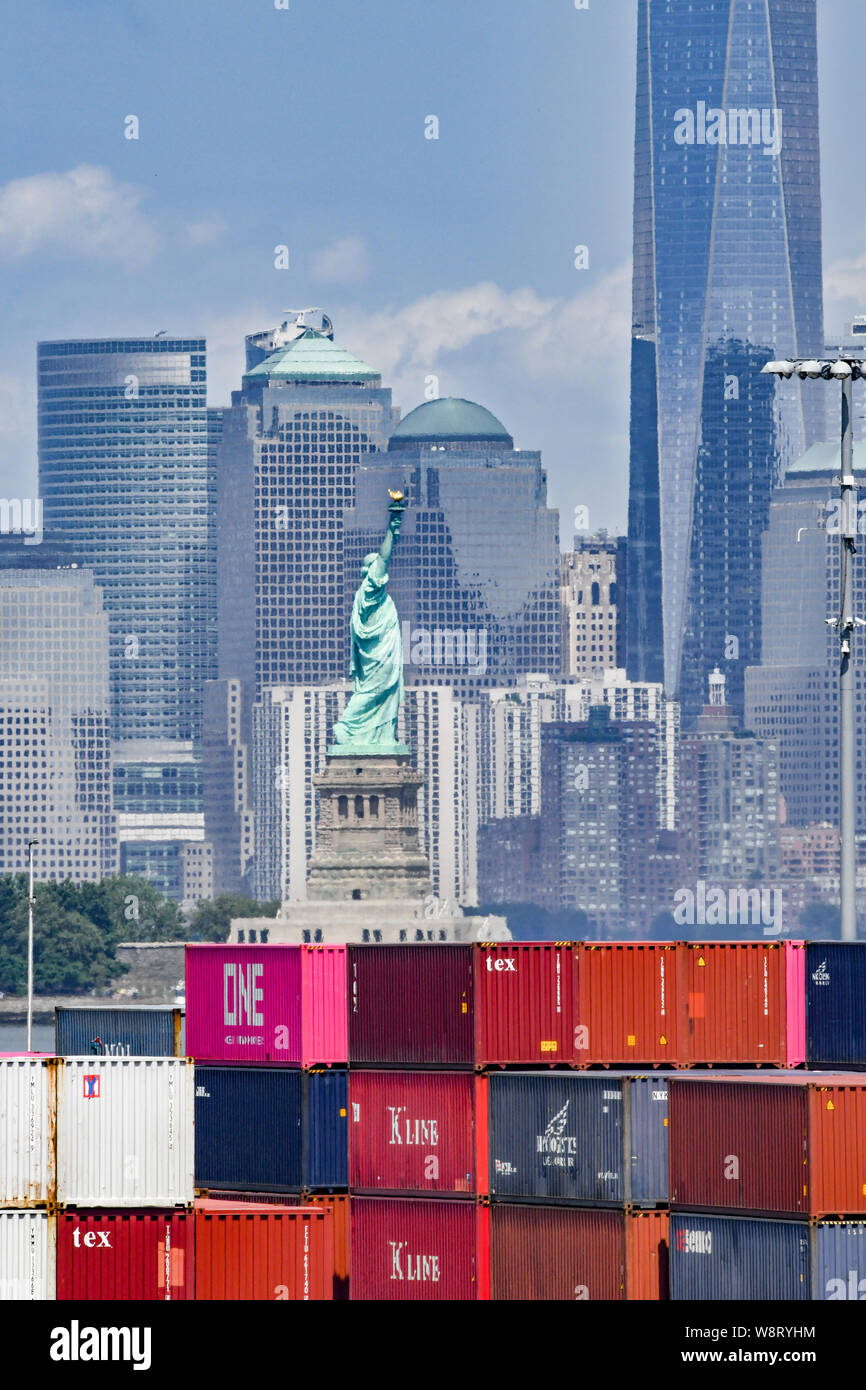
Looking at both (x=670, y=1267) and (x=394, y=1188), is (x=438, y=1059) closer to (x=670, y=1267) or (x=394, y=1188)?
(x=394, y=1188)

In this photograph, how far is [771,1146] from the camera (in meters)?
36.9

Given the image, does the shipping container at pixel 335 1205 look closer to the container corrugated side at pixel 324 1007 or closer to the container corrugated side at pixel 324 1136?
the container corrugated side at pixel 324 1136

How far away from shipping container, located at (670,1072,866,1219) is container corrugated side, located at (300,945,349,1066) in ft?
23.3

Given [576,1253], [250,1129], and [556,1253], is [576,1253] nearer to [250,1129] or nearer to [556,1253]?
[556,1253]

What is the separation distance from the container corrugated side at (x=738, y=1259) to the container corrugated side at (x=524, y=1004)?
481 centimetres

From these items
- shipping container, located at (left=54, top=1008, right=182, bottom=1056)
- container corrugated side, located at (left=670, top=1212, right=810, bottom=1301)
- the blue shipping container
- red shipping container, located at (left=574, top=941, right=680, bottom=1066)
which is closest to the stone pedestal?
shipping container, located at (left=54, top=1008, right=182, bottom=1056)

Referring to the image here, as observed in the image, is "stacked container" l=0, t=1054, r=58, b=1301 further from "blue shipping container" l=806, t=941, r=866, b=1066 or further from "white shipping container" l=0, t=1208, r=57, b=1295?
"blue shipping container" l=806, t=941, r=866, b=1066

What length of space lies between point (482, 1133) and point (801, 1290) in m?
6.80

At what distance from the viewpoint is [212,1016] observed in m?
46.7

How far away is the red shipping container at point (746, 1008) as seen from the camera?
43.5 metres

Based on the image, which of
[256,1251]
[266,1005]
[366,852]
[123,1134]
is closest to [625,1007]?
[266,1005]

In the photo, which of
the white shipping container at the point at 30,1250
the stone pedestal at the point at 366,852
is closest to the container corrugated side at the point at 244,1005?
the white shipping container at the point at 30,1250

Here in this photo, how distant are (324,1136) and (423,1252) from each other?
9.48ft
